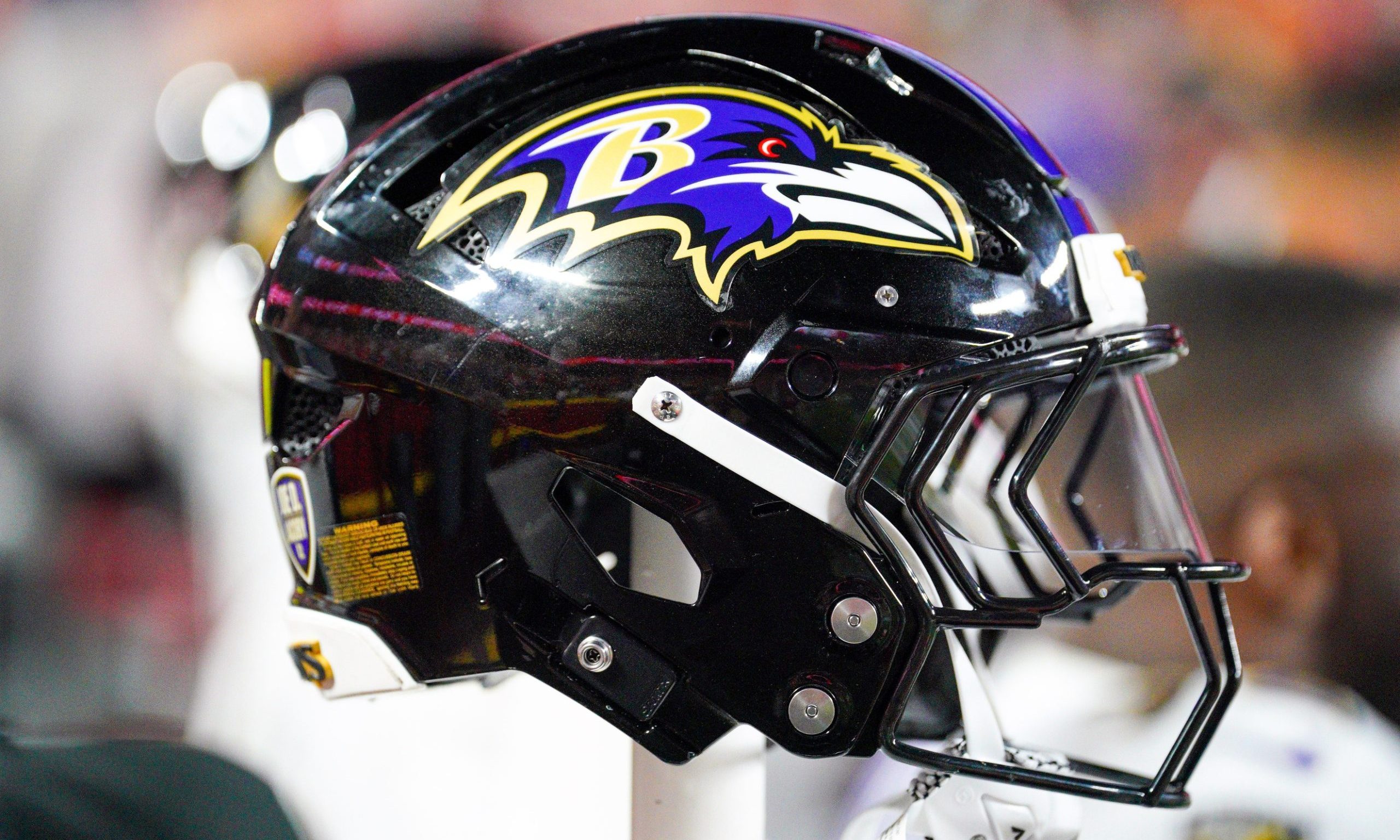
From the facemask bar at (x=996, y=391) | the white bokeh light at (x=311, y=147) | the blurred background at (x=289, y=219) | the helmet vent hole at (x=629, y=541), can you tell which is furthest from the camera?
the white bokeh light at (x=311, y=147)

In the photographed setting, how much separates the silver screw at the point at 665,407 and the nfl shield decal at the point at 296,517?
0.31m

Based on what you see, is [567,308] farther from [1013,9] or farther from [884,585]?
[1013,9]

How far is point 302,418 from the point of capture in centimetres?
81

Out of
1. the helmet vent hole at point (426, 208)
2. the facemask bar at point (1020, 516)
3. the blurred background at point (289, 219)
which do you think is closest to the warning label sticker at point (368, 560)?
the helmet vent hole at point (426, 208)

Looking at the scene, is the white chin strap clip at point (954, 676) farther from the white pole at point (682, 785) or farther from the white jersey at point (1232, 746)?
the white jersey at point (1232, 746)

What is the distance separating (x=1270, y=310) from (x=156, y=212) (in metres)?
1.42

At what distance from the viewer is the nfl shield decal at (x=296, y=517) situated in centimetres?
80

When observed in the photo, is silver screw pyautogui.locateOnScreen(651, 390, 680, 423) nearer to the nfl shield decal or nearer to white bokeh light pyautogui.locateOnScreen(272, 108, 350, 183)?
the nfl shield decal

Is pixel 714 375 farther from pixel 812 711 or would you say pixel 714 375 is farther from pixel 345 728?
pixel 345 728

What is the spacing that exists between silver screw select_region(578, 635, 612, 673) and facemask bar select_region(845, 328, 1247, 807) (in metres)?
0.20


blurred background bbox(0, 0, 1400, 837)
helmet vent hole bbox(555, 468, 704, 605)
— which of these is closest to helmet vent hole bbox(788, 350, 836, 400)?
helmet vent hole bbox(555, 468, 704, 605)

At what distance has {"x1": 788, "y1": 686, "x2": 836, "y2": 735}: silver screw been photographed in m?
0.70

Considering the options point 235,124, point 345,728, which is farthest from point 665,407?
point 235,124

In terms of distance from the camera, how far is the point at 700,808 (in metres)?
0.80
